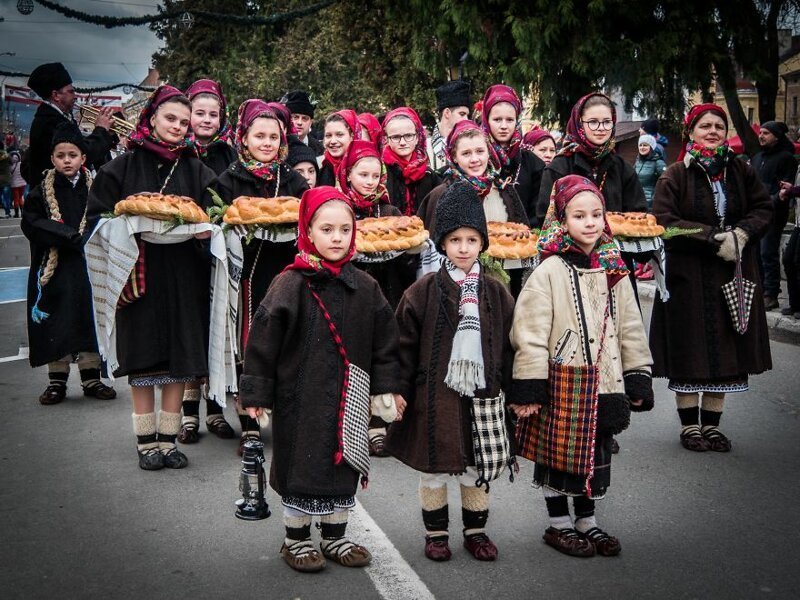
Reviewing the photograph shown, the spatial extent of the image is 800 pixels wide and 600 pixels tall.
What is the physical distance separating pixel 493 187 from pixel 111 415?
142 inches

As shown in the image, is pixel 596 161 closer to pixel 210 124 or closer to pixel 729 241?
pixel 729 241

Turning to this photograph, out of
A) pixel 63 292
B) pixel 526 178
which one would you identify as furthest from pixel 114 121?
pixel 526 178

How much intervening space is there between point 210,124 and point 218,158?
0.43m

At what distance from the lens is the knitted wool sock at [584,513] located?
451cm

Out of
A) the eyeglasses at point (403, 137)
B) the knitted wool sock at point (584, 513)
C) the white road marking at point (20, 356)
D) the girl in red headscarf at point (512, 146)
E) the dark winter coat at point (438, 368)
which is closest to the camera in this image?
the dark winter coat at point (438, 368)

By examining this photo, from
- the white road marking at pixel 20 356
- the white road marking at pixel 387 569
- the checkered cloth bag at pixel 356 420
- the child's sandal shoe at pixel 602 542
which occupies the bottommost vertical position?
the white road marking at pixel 387 569

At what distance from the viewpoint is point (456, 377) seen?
4.15 meters

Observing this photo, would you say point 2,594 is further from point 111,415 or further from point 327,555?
point 111,415

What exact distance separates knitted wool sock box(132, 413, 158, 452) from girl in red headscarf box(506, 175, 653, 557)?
8.63 feet

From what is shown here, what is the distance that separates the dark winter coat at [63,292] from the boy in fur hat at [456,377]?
408 cm

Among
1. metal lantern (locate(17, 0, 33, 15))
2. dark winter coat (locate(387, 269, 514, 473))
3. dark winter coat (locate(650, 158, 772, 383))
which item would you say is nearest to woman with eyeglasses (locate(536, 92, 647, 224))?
dark winter coat (locate(650, 158, 772, 383))

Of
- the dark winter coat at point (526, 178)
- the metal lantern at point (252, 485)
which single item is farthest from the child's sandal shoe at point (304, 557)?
the dark winter coat at point (526, 178)

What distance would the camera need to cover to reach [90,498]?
209 inches

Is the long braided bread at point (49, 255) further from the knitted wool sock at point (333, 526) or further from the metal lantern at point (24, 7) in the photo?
the metal lantern at point (24, 7)
